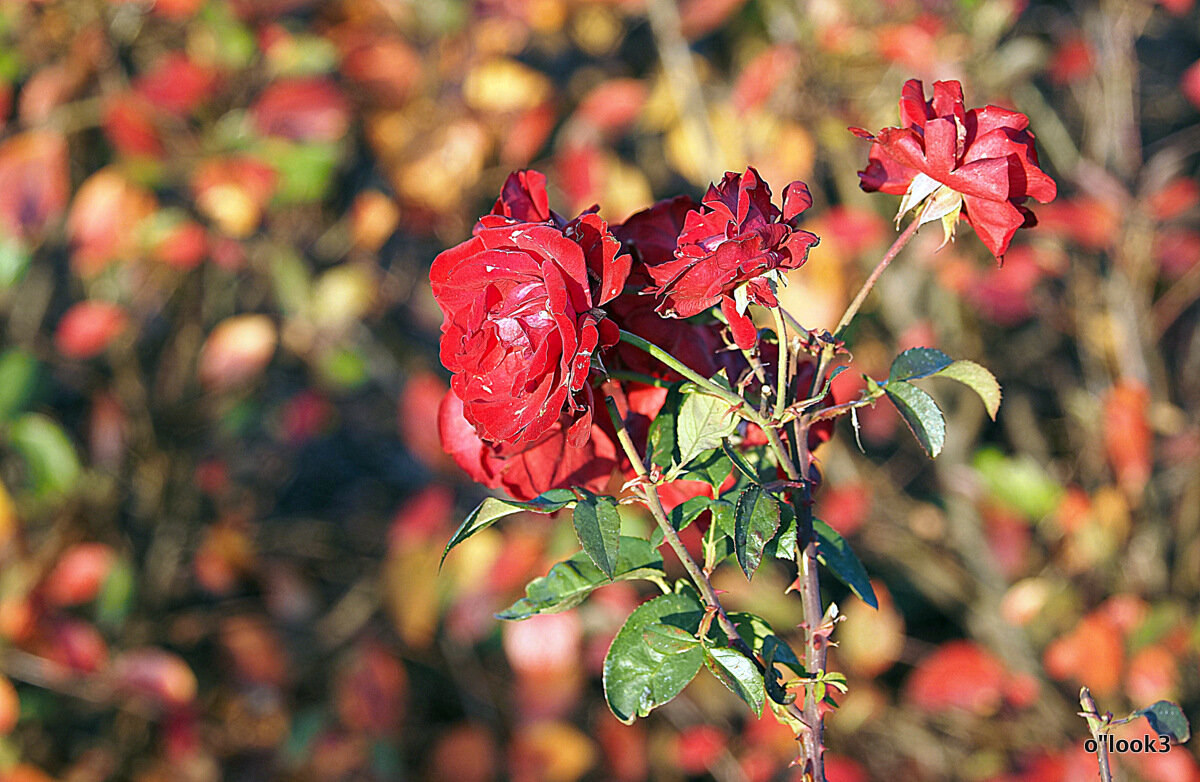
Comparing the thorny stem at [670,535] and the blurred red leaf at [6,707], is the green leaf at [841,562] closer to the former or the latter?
the thorny stem at [670,535]

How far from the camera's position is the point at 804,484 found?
36 centimetres

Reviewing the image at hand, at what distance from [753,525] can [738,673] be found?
61 mm

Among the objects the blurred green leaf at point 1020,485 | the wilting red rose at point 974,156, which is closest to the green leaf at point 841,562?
the wilting red rose at point 974,156

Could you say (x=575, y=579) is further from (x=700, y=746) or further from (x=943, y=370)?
(x=700, y=746)

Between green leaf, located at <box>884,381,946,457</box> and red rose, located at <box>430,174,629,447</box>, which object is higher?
red rose, located at <box>430,174,629,447</box>

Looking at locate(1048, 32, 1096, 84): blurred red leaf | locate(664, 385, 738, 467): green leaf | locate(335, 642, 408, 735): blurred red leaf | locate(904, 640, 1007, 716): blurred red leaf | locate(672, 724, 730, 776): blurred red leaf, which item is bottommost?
locate(672, 724, 730, 776): blurred red leaf

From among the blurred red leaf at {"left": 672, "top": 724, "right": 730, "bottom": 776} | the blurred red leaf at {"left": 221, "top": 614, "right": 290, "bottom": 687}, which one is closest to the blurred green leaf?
the blurred red leaf at {"left": 672, "top": 724, "right": 730, "bottom": 776}

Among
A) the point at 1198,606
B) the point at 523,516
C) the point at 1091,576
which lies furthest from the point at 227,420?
the point at 1198,606

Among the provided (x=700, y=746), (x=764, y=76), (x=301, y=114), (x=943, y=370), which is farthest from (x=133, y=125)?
(x=943, y=370)

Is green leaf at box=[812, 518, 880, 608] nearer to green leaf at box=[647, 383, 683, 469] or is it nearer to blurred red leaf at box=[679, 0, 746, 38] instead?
green leaf at box=[647, 383, 683, 469]

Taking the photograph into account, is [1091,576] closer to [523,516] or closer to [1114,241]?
[1114,241]

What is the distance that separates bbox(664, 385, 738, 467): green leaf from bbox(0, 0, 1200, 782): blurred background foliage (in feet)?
2.49

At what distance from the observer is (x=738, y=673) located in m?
0.34

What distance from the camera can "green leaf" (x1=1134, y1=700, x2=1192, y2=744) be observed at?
15.3 inches
